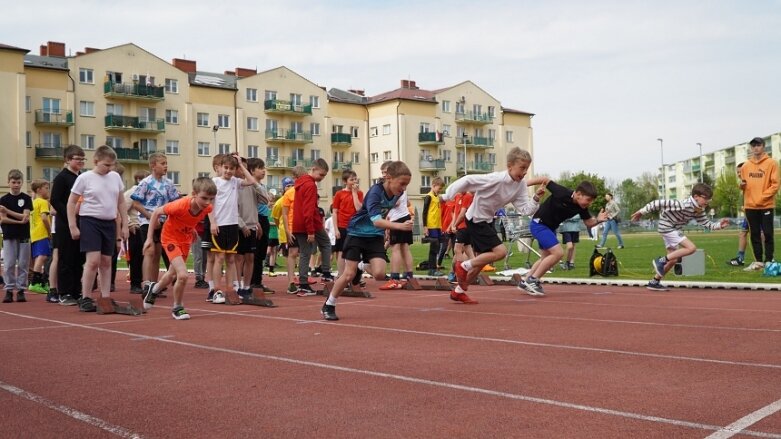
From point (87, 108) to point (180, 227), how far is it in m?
63.0

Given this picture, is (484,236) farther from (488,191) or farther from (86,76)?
(86,76)

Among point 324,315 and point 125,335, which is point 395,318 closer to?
point 324,315

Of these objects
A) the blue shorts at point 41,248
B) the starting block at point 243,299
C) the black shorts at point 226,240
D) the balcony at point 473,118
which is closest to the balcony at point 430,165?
the balcony at point 473,118

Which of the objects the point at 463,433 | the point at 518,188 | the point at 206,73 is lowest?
the point at 463,433

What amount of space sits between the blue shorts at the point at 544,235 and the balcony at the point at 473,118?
79043mm

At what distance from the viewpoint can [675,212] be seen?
40.4 feet

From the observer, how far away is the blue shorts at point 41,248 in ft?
44.3

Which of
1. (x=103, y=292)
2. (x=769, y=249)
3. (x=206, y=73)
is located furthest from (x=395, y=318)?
(x=206, y=73)

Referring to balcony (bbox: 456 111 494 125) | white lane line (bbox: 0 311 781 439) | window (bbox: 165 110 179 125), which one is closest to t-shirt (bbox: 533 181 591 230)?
white lane line (bbox: 0 311 781 439)

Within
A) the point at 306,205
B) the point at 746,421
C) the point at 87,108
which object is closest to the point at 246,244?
the point at 306,205

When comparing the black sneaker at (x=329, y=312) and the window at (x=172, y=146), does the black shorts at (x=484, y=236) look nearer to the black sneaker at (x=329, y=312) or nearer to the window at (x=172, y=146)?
the black sneaker at (x=329, y=312)

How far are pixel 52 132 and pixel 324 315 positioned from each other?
6373 cm

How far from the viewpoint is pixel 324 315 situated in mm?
8539

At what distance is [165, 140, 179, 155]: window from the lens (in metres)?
71.1
